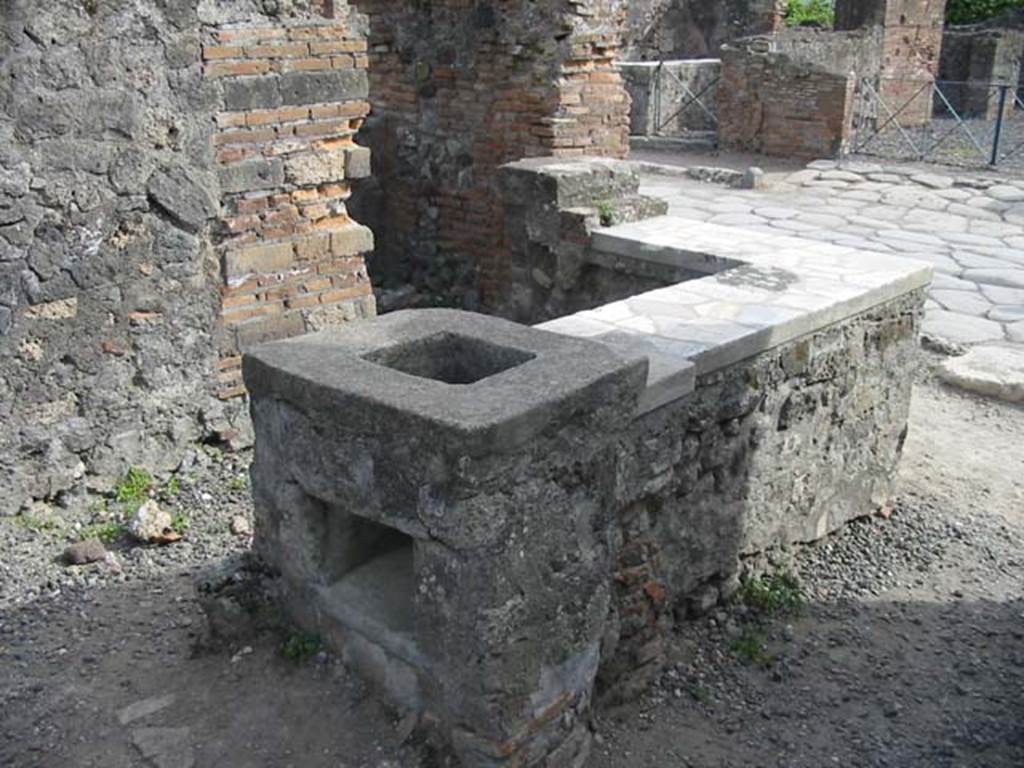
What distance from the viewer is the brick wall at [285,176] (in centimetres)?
508

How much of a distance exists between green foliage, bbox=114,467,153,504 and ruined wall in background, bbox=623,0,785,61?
A: 1597 cm

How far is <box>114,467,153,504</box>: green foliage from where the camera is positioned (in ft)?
15.9

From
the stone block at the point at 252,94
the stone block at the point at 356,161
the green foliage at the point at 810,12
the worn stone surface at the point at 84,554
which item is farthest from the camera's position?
the green foliage at the point at 810,12

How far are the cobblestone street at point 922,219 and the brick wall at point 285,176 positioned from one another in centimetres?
398

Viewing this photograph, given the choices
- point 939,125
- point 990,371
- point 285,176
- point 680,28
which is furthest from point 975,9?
point 285,176

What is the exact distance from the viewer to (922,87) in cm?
1767

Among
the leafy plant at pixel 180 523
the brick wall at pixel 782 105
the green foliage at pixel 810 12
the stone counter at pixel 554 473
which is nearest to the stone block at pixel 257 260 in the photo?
the leafy plant at pixel 180 523

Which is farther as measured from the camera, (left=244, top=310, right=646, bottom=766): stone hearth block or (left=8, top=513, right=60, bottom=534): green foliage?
(left=8, top=513, right=60, bottom=534): green foliage

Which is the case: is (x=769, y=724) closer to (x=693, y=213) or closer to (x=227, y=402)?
(x=227, y=402)

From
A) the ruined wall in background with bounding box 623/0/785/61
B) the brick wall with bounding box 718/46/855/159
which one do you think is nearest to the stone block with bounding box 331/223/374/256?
the brick wall with bounding box 718/46/855/159

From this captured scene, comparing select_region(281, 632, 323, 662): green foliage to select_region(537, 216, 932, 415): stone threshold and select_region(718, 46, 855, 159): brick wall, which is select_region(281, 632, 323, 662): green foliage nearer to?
select_region(537, 216, 932, 415): stone threshold

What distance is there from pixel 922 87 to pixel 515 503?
1679 centimetres

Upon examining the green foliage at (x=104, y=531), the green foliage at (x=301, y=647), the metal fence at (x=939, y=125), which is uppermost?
the metal fence at (x=939, y=125)

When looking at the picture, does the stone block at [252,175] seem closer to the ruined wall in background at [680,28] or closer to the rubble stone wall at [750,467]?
the rubble stone wall at [750,467]
